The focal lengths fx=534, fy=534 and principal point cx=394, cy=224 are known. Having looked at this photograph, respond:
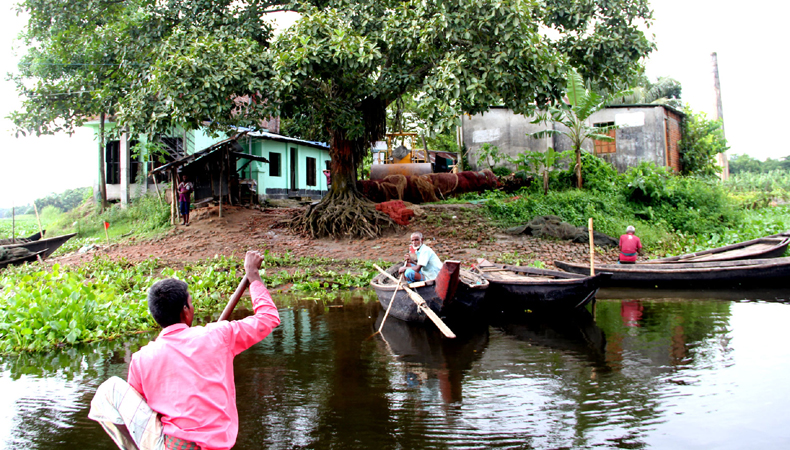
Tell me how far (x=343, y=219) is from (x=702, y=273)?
927 cm

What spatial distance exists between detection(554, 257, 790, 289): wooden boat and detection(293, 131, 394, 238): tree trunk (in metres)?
5.98

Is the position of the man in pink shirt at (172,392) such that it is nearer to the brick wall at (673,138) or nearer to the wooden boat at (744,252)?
the wooden boat at (744,252)

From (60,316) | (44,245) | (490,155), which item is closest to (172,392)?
(60,316)

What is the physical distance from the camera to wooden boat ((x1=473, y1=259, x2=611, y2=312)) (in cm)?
872

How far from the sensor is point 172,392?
101 inches

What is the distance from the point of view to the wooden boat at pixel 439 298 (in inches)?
328

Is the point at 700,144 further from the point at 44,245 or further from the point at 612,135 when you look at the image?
the point at 44,245

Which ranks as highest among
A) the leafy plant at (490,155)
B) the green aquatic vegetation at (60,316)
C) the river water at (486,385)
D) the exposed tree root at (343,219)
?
the leafy plant at (490,155)

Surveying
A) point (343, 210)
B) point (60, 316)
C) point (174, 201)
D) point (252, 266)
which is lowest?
point (60, 316)

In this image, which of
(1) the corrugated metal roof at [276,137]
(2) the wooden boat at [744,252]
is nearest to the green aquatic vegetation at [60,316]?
(2) the wooden boat at [744,252]

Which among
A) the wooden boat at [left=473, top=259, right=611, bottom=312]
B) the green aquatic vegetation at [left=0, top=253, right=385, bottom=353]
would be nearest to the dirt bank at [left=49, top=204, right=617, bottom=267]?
the green aquatic vegetation at [left=0, top=253, right=385, bottom=353]

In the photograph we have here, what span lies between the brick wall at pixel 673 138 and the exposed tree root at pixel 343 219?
1432 cm

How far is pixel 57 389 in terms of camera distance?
6.32m

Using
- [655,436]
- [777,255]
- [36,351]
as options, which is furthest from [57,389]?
[777,255]
